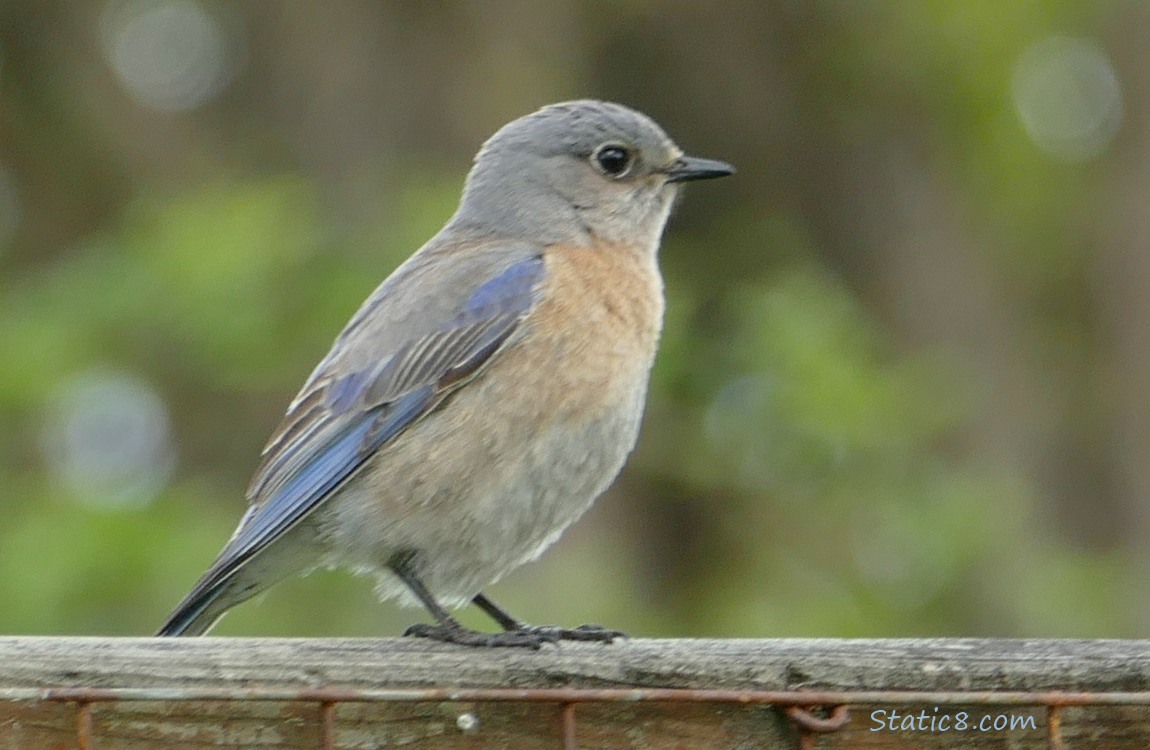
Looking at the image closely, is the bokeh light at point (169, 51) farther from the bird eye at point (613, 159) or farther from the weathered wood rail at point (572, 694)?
the weathered wood rail at point (572, 694)

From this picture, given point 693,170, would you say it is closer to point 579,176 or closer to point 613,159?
point 613,159

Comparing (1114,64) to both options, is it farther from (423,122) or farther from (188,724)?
(188,724)

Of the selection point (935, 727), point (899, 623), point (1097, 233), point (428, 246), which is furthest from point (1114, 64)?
point (935, 727)

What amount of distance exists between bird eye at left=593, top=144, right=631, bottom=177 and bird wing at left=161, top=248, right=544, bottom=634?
65 centimetres

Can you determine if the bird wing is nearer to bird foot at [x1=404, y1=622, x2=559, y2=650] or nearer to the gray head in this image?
the gray head

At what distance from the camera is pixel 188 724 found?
2789 mm

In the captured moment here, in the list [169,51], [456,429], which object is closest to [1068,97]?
[169,51]

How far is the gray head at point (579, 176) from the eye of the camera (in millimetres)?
5336

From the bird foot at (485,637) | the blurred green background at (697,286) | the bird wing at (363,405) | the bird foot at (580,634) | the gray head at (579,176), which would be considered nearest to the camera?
the bird foot at (485,637)

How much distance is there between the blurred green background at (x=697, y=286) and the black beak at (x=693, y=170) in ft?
7.00

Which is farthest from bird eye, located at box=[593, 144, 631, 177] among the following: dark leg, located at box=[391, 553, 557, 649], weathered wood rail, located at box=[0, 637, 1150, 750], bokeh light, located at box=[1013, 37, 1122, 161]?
bokeh light, located at box=[1013, 37, 1122, 161]

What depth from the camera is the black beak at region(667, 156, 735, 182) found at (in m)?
5.47

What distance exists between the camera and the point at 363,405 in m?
4.71

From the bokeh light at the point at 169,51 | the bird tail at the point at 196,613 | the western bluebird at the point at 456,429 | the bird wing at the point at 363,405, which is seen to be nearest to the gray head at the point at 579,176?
the western bluebird at the point at 456,429
